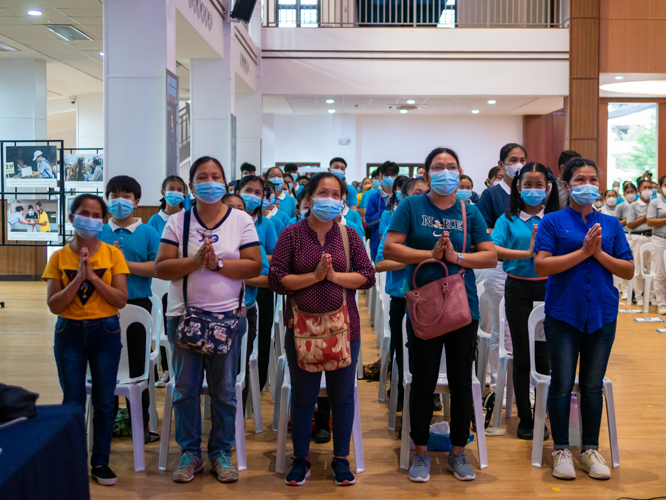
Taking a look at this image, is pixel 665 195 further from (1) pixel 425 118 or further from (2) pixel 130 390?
(1) pixel 425 118

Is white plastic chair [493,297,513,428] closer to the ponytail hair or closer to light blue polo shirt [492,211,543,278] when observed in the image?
light blue polo shirt [492,211,543,278]

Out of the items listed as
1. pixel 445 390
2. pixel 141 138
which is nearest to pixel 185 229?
pixel 445 390

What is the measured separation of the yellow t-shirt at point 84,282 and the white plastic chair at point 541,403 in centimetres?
215

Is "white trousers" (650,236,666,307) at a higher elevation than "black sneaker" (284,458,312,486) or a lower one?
higher

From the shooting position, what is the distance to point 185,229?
3.09 meters

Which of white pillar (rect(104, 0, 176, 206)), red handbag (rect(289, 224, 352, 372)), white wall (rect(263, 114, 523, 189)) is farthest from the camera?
white wall (rect(263, 114, 523, 189))

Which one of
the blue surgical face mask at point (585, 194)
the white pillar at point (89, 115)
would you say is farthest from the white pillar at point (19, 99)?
the blue surgical face mask at point (585, 194)

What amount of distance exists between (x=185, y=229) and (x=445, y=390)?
1.54 m

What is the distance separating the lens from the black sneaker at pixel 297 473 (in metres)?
3.15

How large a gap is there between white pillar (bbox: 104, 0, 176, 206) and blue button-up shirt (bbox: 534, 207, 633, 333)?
13.2ft

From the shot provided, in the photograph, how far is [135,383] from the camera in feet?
11.2

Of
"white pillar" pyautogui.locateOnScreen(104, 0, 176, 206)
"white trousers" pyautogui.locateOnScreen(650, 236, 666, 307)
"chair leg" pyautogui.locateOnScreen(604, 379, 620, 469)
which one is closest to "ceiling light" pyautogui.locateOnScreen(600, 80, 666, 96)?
"white trousers" pyautogui.locateOnScreen(650, 236, 666, 307)

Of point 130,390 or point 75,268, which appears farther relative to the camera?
point 130,390

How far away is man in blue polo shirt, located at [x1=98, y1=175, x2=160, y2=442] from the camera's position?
12.0 ft
